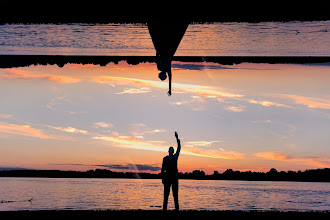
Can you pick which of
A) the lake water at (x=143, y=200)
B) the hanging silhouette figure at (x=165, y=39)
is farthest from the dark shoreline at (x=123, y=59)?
the lake water at (x=143, y=200)

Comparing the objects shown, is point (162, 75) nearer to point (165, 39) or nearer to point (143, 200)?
point (165, 39)

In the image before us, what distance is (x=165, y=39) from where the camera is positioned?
8.08m

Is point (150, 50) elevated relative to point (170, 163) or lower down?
elevated

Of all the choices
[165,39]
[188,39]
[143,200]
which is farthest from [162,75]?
[143,200]

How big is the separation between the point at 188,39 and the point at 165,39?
4.02 meters

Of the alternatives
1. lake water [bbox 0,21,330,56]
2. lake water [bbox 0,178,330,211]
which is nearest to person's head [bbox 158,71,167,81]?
lake water [bbox 0,21,330,56]

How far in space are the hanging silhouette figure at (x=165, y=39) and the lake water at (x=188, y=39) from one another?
177cm

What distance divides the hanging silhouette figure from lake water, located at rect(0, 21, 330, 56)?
1.77m

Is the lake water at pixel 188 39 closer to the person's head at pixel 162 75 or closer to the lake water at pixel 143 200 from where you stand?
the person's head at pixel 162 75

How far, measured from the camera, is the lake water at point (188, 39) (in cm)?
1013
